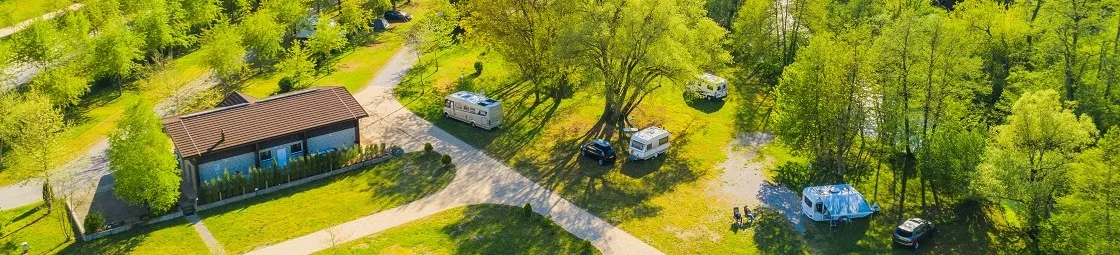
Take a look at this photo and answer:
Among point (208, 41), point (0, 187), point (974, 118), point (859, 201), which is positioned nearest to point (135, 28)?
point (208, 41)

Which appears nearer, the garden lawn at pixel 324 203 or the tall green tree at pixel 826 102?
the garden lawn at pixel 324 203

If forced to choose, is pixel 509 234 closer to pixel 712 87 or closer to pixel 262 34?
pixel 712 87

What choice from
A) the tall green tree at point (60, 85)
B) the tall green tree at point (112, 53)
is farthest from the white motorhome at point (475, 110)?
the tall green tree at point (60, 85)

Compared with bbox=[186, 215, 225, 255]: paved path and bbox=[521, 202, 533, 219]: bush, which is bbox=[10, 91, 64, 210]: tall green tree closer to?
bbox=[186, 215, 225, 255]: paved path

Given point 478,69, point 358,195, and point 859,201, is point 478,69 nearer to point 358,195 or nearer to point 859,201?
point 358,195

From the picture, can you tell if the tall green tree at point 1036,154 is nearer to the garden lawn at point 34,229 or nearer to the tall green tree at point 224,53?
the garden lawn at point 34,229

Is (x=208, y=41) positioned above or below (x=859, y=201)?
above
